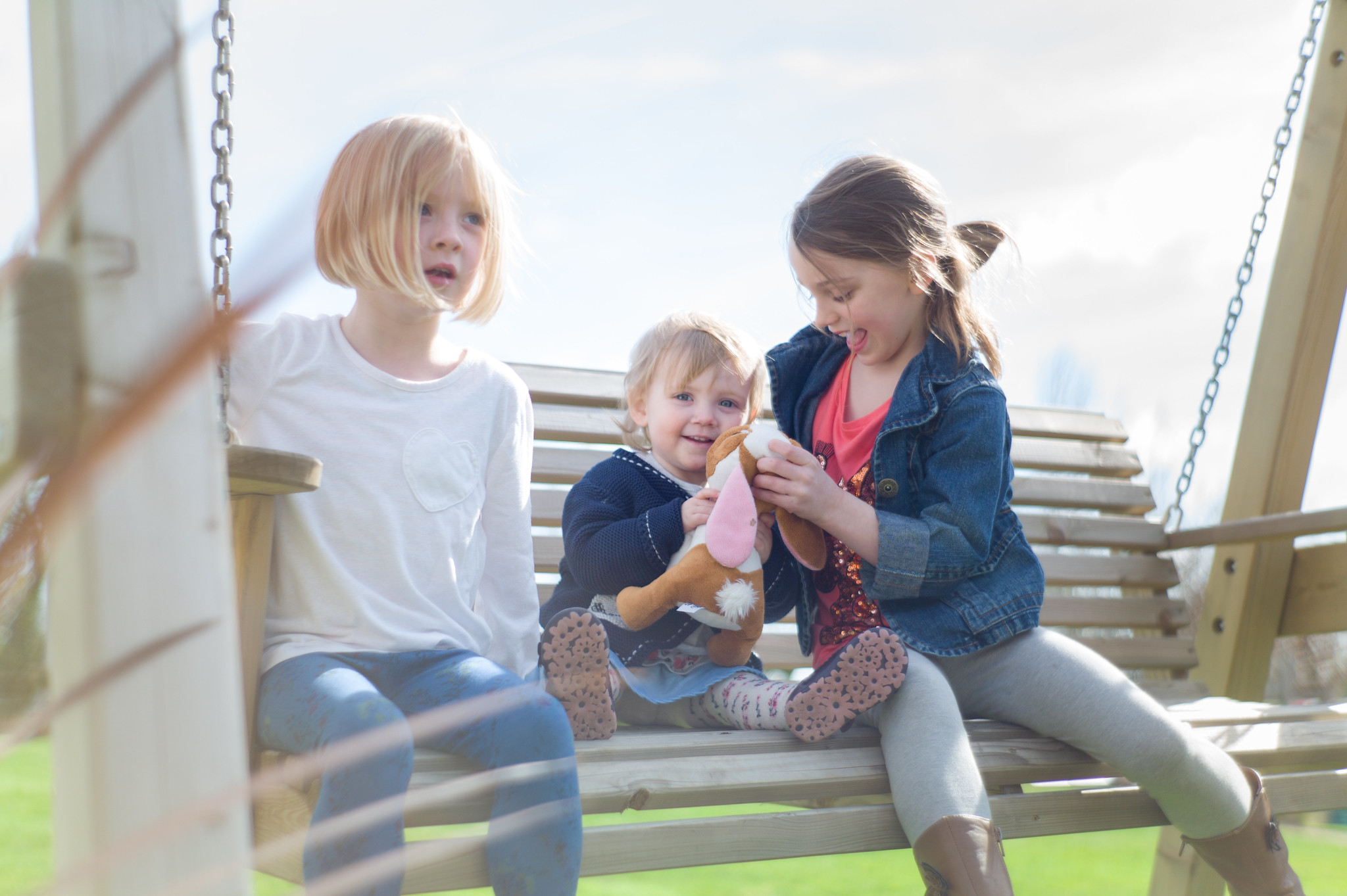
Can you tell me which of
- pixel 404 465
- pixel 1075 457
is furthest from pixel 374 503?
pixel 1075 457

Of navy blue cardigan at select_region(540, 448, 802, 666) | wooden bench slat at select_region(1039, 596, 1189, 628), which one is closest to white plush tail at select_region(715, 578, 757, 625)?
navy blue cardigan at select_region(540, 448, 802, 666)

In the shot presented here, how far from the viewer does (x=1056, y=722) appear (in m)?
1.50

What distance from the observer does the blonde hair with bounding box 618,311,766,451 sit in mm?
1670

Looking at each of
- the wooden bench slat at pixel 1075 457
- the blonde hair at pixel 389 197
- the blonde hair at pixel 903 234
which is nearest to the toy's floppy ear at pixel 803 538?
the blonde hair at pixel 903 234

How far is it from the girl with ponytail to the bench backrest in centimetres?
68

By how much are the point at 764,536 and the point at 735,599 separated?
16 centimetres

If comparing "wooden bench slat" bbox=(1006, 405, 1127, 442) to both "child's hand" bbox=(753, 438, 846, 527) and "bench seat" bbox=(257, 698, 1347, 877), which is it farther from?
"child's hand" bbox=(753, 438, 846, 527)

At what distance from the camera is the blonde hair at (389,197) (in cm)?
Result: 133

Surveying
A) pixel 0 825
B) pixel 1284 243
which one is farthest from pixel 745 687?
pixel 0 825

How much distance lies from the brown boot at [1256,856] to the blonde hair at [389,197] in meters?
1.37

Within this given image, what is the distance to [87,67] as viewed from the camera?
517 millimetres

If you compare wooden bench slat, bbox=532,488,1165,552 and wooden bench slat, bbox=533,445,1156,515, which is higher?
wooden bench slat, bbox=533,445,1156,515

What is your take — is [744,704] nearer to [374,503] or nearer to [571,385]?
[374,503]

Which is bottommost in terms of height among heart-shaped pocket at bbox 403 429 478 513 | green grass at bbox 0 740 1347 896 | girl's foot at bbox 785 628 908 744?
green grass at bbox 0 740 1347 896
